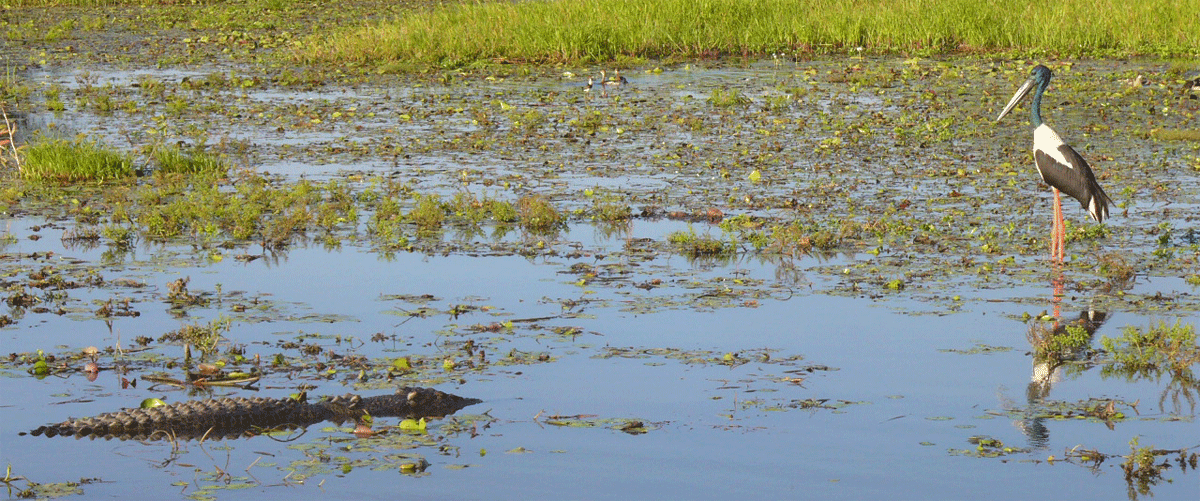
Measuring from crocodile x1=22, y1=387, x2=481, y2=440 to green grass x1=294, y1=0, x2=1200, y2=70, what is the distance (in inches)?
564

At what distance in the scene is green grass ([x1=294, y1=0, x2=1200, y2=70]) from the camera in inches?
795

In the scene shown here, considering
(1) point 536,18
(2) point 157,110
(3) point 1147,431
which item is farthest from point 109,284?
(1) point 536,18

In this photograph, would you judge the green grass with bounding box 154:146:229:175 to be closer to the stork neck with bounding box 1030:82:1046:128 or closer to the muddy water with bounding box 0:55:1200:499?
the muddy water with bounding box 0:55:1200:499

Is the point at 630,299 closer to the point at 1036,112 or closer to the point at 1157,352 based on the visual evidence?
the point at 1157,352

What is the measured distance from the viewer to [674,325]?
23.6ft

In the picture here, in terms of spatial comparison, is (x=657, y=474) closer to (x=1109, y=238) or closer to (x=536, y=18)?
(x=1109, y=238)

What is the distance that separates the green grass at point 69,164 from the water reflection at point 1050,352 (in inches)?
301

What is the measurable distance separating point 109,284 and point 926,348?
4563 millimetres

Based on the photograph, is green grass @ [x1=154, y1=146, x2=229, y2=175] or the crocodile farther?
green grass @ [x1=154, y1=146, x2=229, y2=175]

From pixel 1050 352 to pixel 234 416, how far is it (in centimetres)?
358

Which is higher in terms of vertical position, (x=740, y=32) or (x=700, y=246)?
(x=740, y=32)

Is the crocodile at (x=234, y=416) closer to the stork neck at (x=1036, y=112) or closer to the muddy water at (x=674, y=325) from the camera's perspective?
the muddy water at (x=674, y=325)

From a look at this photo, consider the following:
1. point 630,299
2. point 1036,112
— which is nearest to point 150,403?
point 630,299

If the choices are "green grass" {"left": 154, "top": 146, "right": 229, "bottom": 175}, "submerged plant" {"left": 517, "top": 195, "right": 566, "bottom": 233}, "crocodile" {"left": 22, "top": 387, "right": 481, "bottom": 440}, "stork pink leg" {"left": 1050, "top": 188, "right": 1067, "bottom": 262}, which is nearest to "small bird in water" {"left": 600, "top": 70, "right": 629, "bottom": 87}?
"green grass" {"left": 154, "top": 146, "right": 229, "bottom": 175}
